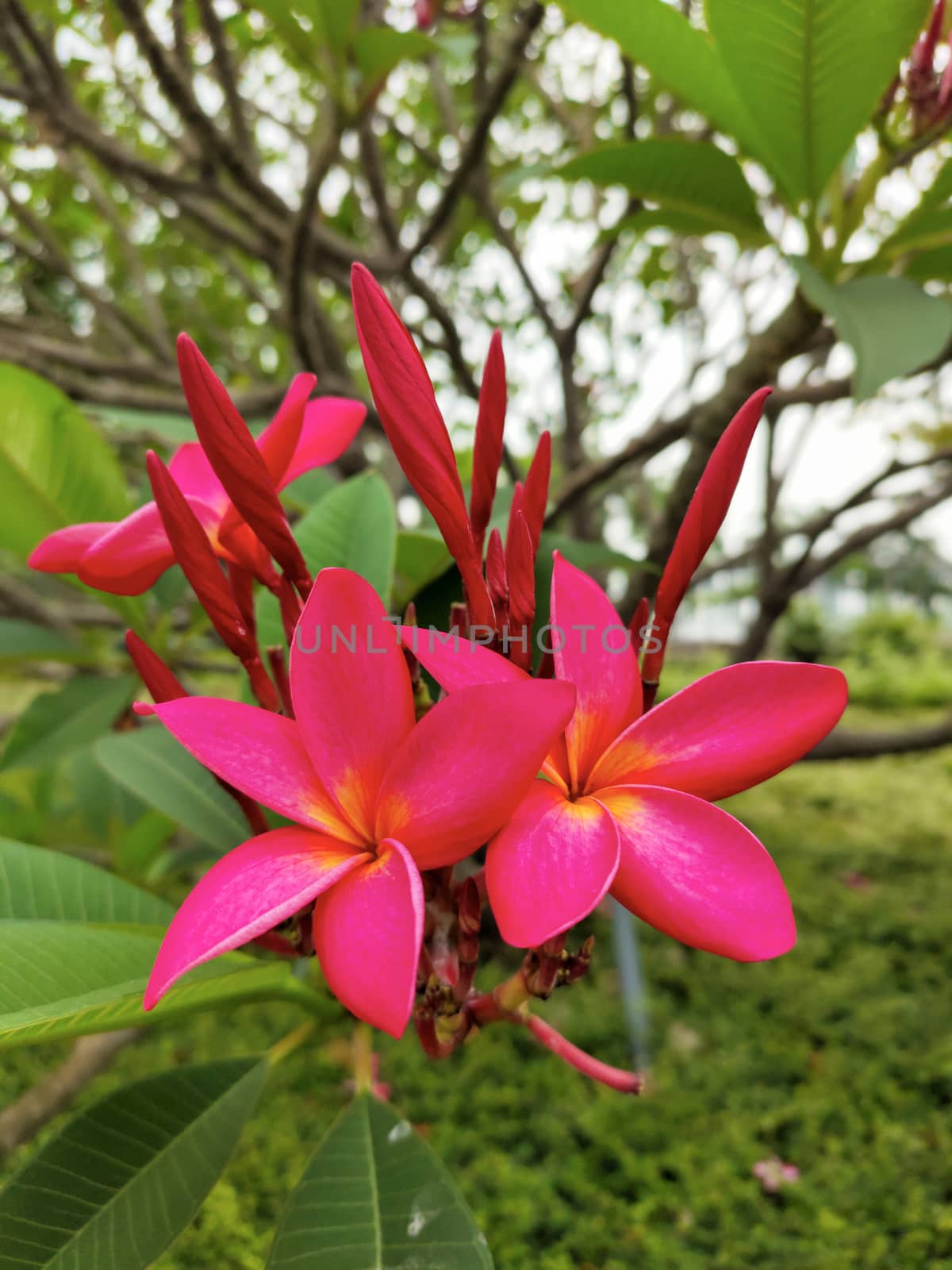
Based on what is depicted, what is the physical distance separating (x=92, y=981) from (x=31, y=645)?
75cm

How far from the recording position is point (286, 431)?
0.47m

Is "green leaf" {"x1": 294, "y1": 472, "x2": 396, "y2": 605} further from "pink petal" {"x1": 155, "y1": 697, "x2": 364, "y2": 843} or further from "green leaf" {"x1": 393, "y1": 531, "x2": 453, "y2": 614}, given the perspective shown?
"pink petal" {"x1": 155, "y1": 697, "x2": 364, "y2": 843}

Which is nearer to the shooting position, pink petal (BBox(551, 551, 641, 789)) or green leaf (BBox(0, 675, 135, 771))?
pink petal (BBox(551, 551, 641, 789))

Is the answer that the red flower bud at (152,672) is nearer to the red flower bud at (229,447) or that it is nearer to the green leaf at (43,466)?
the red flower bud at (229,447)

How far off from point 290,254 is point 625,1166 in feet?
4.41

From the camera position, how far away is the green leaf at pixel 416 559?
2.70 feet

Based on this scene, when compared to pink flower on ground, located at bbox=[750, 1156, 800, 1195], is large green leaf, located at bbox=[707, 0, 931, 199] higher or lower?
higher

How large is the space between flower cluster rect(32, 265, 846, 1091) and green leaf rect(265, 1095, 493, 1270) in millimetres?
131

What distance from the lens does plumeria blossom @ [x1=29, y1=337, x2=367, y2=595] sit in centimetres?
46

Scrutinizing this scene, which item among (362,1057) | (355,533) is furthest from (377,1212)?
(355,533)

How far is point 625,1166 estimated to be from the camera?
1169 millimetres

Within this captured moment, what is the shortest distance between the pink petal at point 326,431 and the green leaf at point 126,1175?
448mm

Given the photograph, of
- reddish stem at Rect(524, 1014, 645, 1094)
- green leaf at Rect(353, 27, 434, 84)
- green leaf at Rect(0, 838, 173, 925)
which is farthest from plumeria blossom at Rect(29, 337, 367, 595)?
green leaf at Rect(353, 27, 434, 84)

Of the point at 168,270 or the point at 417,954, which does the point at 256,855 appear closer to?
the point at 417,954
